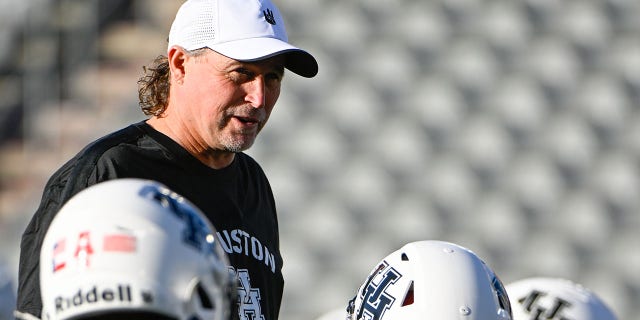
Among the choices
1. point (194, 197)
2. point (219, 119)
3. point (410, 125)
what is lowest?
point (194, 197)

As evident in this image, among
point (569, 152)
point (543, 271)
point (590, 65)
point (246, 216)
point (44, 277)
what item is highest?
point (590, 65)

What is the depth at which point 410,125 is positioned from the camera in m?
7.18

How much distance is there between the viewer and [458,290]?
2.65m

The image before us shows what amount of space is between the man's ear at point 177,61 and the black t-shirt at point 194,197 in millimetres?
156

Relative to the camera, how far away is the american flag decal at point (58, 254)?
1.76 metres

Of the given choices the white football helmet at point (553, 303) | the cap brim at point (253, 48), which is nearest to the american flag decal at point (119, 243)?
the cap brim at point (253, 48)

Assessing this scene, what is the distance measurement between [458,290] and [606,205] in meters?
4.52

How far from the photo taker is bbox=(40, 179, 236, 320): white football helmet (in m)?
1.71

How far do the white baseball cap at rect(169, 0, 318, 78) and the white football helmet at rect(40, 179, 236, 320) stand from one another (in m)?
0.93

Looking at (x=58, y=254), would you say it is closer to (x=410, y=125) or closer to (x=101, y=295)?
(x=101, y=295)

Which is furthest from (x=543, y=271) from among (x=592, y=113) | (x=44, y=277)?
(x=44, y=277)

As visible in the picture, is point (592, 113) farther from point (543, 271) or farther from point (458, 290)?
point (458, 290)

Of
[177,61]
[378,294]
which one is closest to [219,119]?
[177,61]

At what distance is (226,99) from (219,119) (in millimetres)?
56
